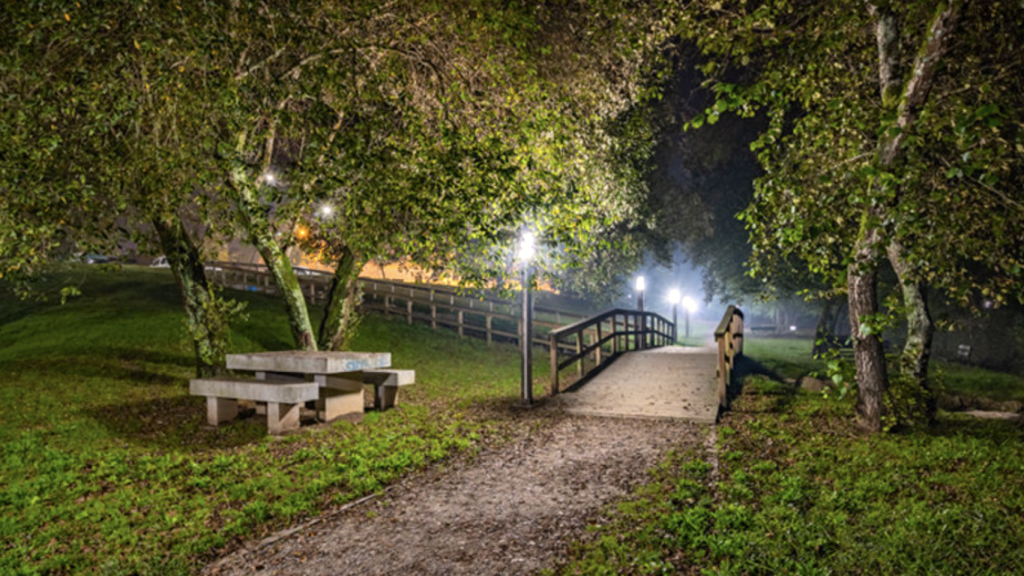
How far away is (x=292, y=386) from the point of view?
320 inches

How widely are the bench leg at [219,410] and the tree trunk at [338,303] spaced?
207cm

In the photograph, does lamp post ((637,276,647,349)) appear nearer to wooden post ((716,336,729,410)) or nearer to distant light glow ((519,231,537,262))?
wooden post ((716,336,729,410))

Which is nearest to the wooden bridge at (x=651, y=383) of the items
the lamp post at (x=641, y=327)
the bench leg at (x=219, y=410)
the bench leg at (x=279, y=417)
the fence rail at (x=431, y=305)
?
the lamp post at (x=641, y=327)

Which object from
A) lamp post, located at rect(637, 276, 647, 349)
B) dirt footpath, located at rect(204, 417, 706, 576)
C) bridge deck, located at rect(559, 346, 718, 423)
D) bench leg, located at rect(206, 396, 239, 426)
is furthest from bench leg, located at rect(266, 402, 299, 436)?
lamp post, located at rect(637, 276, 647, 349)

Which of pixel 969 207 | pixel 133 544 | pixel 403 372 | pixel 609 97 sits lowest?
pixel 133 544

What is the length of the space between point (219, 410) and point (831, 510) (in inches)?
324

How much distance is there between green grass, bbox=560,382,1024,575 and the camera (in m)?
4.23

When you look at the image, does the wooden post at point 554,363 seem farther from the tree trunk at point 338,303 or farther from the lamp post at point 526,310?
the tree trunk at point 338,303

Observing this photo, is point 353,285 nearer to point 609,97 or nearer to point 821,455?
point 609,97

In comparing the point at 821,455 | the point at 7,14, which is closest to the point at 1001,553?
the point at 821,455

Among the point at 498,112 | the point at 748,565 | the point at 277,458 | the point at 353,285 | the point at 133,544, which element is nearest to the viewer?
the point at 748,565

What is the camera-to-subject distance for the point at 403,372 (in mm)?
10125

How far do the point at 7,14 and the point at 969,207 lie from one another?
1181 cm

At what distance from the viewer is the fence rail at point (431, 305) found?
20.2 metres
